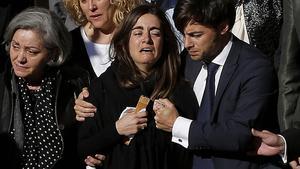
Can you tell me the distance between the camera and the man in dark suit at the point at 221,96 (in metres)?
4.02

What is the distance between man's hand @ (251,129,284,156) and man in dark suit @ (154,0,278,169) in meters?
0.05

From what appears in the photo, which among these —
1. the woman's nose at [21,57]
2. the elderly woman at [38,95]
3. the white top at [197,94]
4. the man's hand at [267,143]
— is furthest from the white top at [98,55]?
the man's hand at [267,143]

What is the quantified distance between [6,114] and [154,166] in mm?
832

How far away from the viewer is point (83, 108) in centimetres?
438

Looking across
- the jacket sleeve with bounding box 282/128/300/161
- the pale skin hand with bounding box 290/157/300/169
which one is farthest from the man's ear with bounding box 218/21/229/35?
the pale skin hand with bounding box 290/157/300/169

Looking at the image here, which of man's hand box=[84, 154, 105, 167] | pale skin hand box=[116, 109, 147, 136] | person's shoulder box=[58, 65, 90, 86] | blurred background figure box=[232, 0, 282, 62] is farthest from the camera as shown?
blurred background figure box=[232, 0, 282, 62]

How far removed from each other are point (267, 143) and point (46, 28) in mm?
1348

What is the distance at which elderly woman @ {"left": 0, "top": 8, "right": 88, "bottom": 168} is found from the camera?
4387 millimetres

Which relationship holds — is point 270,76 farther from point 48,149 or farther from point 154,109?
point 48,149

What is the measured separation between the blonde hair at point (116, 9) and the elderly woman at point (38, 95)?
549 millimetres

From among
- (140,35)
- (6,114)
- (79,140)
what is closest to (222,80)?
(140,35)

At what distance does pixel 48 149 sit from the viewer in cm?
445

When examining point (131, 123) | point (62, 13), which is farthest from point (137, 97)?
point (62, 13)

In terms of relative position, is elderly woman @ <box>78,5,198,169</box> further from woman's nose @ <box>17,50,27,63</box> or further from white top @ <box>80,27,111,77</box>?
white top @ <box>80,27,111,77</box>
